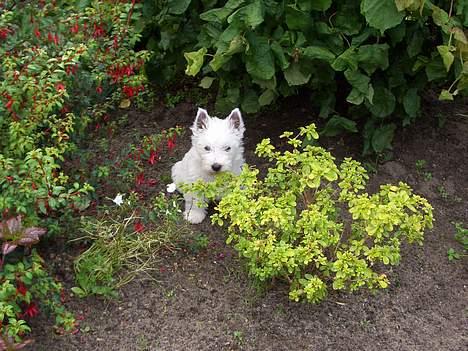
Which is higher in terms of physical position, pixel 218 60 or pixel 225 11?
pixel 225 11

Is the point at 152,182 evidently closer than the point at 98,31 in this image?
Yes

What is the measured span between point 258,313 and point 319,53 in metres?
1.58

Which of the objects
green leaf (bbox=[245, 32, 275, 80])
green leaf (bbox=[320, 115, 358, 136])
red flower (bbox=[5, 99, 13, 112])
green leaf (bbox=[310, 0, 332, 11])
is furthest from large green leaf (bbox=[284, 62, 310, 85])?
red flower (bbox=[5, 99, 13, 112])

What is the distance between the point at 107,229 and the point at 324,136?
1.85m

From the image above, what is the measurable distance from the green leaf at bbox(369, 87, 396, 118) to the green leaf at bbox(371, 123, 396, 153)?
183 millimetres

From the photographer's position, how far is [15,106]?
3621mm

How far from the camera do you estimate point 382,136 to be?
14.7 ft

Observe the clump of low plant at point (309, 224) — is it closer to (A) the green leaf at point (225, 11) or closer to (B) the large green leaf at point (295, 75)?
(B) the large green leaf at point (295, 75)

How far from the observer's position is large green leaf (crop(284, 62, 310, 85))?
4102 millimetres

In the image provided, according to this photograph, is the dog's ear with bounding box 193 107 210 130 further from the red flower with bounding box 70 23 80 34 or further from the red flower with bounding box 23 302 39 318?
the red flower with bounding box 23 302 39 318

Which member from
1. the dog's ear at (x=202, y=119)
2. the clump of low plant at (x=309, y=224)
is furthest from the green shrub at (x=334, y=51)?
the clump of low plant at (x=309, y=224)

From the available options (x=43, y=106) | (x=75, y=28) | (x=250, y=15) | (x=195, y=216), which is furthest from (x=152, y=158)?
(x=250, y=15)

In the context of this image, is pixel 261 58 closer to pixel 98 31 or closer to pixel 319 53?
pixel 319 53

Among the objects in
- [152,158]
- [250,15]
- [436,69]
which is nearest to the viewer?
[250,15]
